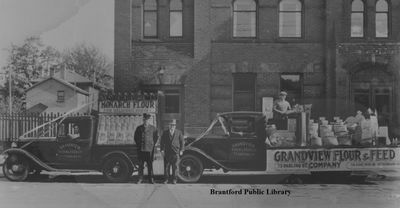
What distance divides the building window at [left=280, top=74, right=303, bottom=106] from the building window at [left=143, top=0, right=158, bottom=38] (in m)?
3.73

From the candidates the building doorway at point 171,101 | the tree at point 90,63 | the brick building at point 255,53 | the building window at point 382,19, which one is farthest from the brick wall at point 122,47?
the building window at point 382,19

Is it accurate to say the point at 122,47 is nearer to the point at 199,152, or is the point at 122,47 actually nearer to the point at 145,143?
the point at 145,143

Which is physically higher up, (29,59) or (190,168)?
(29,59)

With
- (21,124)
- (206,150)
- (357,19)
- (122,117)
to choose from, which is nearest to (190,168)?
(206,150)

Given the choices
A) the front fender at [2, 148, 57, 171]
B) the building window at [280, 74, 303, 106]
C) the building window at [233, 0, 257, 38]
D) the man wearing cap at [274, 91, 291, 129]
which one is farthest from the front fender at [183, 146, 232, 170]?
the building window at [233, 0, 257, 38]

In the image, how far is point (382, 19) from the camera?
13109mm

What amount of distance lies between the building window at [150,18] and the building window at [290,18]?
11.3 ft

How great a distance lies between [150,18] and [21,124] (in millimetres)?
4354

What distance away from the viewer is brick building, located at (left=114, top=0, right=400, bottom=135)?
12484 mm

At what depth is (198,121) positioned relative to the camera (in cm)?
1252

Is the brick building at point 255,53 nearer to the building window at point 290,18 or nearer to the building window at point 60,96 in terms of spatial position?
the building window at point 290,18

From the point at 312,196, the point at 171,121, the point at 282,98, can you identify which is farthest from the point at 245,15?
the point at 312,196

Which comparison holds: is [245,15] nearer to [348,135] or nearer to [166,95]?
[166,95]

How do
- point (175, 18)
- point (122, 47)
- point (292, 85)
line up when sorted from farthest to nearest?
point (292, 85) < point (175, 18) < point (122, 47)
